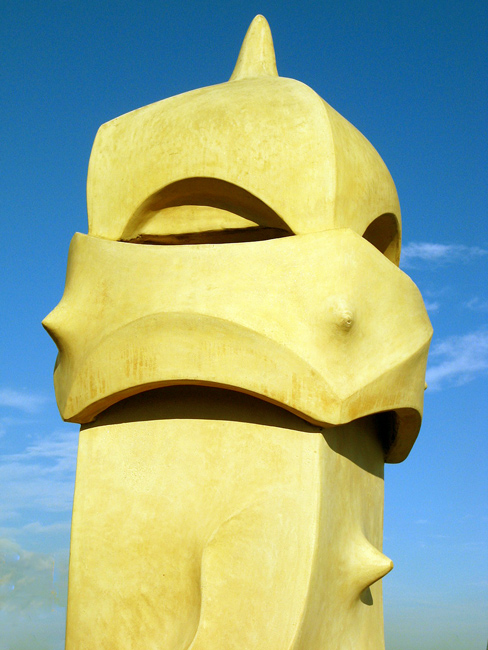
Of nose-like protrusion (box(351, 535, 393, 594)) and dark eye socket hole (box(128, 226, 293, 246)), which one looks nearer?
nose-like protrusion (box(351, 535, 393, 594))

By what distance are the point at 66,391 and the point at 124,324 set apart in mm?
1124

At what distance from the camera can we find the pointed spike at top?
11289 millimetres

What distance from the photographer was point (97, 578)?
8914mm

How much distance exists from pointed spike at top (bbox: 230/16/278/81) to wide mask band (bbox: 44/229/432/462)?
3317 mm

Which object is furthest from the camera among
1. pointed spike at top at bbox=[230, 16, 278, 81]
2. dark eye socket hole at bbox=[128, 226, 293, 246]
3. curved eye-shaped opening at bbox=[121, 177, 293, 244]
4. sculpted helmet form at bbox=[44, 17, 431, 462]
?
pointed spike at top at bbox=[230, 16, 278, 81]

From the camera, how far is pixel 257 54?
11430 mm

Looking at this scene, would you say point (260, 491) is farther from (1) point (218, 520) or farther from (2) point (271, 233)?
(2) point (271, 233)

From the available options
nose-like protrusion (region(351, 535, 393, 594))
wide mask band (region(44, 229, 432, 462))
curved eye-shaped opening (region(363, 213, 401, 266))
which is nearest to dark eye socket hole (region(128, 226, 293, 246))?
wide mask band (region(44, 229, 432, 462))

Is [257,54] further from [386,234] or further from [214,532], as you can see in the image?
[214,532]

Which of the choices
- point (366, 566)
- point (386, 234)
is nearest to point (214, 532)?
point (366, 566)

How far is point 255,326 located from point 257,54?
15.0 ft

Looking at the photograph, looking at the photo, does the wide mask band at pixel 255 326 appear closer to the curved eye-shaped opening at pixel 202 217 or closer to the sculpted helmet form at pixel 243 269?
the sculpted helmet form at pixel 243 269

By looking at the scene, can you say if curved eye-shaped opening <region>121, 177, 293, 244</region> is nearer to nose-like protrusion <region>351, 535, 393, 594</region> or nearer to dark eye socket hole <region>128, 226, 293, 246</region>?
dark eye socket hole <region>128, 226, 293, 246</region>

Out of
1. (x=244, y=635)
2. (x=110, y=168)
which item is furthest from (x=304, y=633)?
(x=110, y=168)
